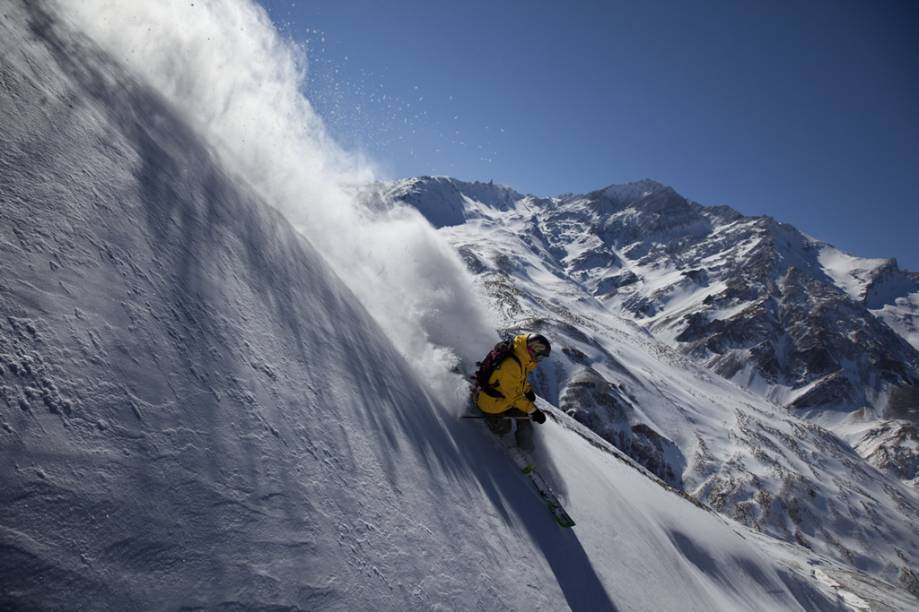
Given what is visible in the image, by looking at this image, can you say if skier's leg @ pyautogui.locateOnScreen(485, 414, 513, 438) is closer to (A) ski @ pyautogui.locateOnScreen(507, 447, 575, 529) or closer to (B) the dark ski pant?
(B) the dark ski pant

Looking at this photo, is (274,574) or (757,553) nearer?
(274,574)

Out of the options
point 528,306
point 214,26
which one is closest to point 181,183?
point 214,26

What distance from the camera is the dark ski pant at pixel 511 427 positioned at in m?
9.27

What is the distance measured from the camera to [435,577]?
4.64 metres

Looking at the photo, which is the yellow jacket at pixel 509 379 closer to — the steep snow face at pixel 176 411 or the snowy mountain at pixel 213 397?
the snowy mountain at pixel 213 397

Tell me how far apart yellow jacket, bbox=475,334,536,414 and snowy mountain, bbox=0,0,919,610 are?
2.32 feet

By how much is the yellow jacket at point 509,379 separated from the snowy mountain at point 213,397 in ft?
2.32

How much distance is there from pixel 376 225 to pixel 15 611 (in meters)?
13.8

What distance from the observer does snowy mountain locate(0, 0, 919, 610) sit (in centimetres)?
274

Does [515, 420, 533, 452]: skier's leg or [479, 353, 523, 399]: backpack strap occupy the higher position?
[479, 353, 523, 399]: backpack strap

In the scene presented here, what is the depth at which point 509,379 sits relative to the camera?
9.02 m

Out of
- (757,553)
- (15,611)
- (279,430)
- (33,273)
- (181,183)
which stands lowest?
(757,553)

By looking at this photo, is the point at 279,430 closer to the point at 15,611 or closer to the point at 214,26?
the point at 15,611

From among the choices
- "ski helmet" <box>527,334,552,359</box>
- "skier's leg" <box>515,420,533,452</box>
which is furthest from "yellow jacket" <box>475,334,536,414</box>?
"skier's leg" <box>515,420,533,452</box>
